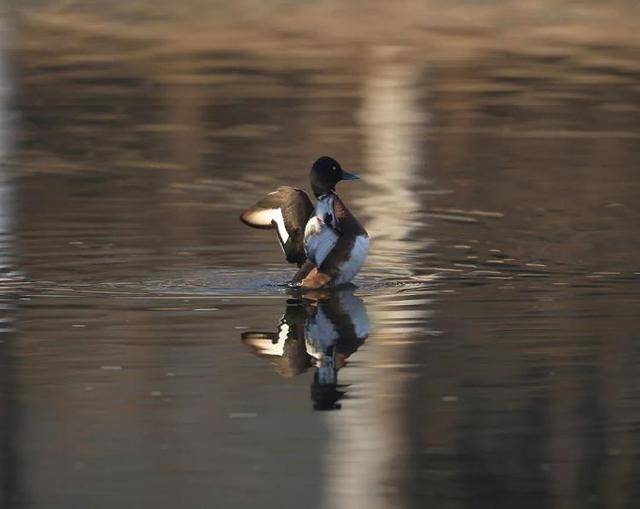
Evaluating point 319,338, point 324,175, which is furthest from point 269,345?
point 324,175

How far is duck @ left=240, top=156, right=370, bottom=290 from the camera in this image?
40.8 feet

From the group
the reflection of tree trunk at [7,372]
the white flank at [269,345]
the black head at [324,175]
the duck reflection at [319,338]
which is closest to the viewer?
the reflection of tree trunk at [7,372]

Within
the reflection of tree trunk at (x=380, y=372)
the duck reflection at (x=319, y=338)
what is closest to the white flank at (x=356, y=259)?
the duck reflection at (x=319, y=338)

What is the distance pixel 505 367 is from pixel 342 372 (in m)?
0.80

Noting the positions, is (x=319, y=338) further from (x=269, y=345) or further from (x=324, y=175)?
(x=324, y=175)

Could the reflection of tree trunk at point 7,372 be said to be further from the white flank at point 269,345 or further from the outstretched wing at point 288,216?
the outstretched wing at point 288,216

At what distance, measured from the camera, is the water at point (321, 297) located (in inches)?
328

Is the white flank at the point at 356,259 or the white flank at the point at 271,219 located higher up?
the white flank at the point at 271,219

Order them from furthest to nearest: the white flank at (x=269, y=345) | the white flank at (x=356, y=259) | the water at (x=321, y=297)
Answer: the white flank at (x=356, y=259), the white flank at (x=269, y=345), the water at (x=321, y=297)

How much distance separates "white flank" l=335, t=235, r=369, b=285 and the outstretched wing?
363 millimetres

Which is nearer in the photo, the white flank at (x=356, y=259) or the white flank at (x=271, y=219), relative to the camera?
the white flank at (x=356, y=259)

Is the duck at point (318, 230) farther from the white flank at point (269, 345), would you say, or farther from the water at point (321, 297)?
the white flank at point (269, 345)

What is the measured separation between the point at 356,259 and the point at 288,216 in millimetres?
586

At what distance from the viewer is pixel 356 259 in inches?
489
